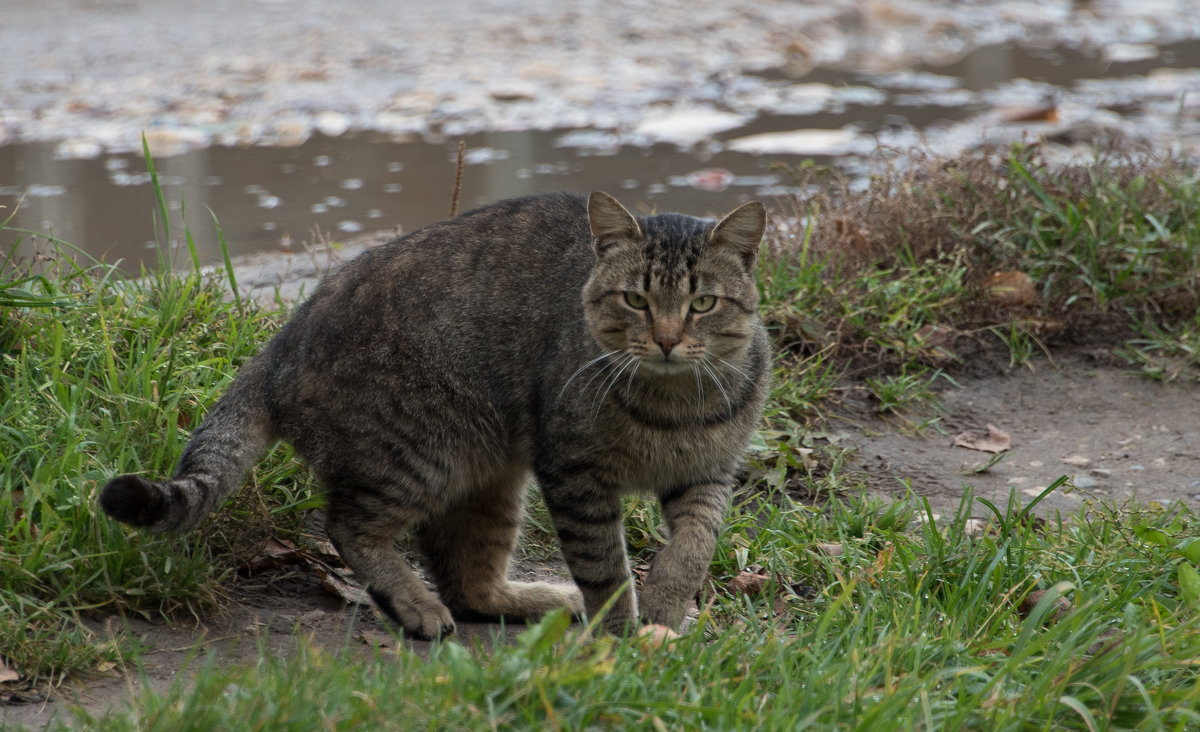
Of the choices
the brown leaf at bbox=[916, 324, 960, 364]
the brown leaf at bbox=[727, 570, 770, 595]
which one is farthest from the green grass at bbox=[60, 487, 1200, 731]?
the brown leaf at bbox=[916, 324, 960, 364]

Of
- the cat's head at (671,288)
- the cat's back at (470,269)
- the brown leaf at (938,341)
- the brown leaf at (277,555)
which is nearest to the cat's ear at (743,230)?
the cat's head at (671,288)

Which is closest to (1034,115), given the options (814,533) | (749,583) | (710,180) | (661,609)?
(710,180)

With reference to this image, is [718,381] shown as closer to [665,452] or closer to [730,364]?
[730,364]

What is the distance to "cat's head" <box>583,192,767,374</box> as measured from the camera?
324 centimetres

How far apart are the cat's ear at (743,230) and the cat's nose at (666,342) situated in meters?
0.33

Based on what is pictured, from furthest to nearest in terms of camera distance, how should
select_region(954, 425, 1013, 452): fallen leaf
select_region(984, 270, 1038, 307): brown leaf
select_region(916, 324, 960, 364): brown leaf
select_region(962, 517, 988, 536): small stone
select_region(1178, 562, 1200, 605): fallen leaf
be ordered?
select_region(984, 270, 1038, 307): brown leaf < select_region(916, 324, 960, 364): brown leaf < select_region(954, 425, 1013, 452): fallen leaf < select_region(962, 517, 988, 536): small stone < select_region(1178, 562, 1200, 605): fallen leaf

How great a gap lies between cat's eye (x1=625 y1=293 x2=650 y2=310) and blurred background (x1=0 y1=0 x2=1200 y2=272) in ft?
8.21

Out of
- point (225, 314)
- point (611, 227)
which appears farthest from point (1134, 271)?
point (225, 314)

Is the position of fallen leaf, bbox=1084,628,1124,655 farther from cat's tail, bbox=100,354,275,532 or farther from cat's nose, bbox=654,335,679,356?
cat's tail, bbox=100,354,275,532

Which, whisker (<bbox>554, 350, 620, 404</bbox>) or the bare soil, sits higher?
whisker (<bbox>554, 350, 620, 404</bbox>)

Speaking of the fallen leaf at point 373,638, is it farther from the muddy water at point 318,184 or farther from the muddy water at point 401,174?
the muddy water at point 318,184

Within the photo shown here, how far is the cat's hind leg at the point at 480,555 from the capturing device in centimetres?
363

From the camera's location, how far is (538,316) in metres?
3.51

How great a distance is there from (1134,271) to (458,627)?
3.45 m
